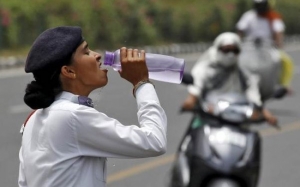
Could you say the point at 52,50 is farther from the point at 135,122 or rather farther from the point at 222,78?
the point at 135,122

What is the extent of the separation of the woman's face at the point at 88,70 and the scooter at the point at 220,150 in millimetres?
4247

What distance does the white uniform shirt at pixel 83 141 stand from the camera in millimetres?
3650

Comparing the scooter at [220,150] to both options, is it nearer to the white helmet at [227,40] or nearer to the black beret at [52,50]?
the white helmet at [227,40]

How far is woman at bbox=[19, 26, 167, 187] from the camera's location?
3.65 meters

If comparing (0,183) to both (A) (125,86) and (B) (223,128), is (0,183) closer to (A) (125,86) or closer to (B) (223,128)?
(B) (223,128)

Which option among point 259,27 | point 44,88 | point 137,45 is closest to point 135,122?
point 259,27

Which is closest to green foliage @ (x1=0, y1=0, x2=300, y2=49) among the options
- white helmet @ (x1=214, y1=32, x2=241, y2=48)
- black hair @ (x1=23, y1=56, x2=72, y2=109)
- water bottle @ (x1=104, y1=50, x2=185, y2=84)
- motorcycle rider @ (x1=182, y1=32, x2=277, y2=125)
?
white helmet @ (x1=214, y1=32, x2=241, y2=48)

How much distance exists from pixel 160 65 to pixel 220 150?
4.13 meters

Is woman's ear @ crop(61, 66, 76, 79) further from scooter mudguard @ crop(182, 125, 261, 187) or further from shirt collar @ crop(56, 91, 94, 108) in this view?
scooter mudguard @ crop(182, 125, 261, 187)

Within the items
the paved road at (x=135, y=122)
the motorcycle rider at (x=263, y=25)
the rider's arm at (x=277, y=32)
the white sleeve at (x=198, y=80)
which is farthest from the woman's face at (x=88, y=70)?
the rider's arm at (x=277, y=32)

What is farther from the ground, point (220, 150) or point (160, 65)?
point (160, 65)

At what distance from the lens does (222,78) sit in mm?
9633

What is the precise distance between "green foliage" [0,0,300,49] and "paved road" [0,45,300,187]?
16.8ft

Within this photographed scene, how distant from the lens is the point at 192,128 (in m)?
8.40
